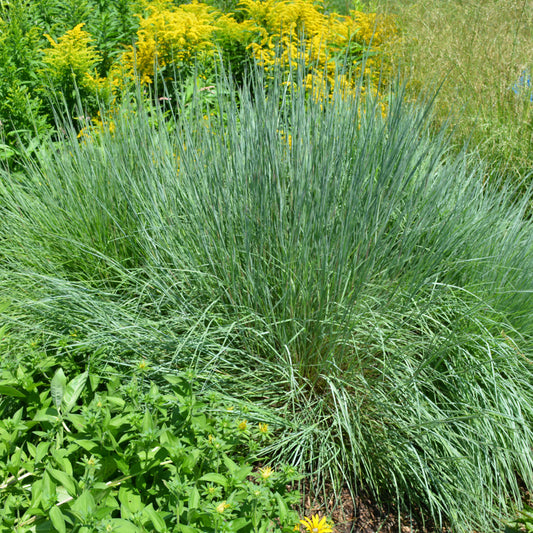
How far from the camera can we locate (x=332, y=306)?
2262mm

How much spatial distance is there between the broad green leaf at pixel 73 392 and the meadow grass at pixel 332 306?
0.10 m

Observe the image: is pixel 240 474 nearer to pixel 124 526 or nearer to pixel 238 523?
pixel 238 523

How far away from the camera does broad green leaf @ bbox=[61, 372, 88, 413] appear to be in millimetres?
2035

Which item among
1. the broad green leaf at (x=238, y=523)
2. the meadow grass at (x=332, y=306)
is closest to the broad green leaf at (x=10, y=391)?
the meadow grass at (x=332, y=306)

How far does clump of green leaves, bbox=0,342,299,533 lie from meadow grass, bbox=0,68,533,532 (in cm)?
21

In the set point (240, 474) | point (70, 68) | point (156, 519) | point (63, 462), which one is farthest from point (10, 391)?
point (70, 68)

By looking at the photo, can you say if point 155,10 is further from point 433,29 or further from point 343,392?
point 343,392

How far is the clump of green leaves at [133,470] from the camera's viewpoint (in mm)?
1586

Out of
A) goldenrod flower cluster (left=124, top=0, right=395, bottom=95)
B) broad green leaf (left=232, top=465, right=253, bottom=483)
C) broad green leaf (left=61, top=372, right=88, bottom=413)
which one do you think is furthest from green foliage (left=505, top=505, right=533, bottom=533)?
goldenrod flower cluster (left=124, top=0, right=395, bottom=95)

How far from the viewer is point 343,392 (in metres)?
2.12

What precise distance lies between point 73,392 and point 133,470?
1.46ft

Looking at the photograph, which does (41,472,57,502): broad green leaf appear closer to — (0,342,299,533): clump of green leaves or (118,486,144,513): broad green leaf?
(0,342,299,533): clump of green leaves

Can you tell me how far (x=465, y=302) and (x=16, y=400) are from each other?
191cm

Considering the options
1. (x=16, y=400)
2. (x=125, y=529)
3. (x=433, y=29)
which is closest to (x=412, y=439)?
(x=125, y=529)
